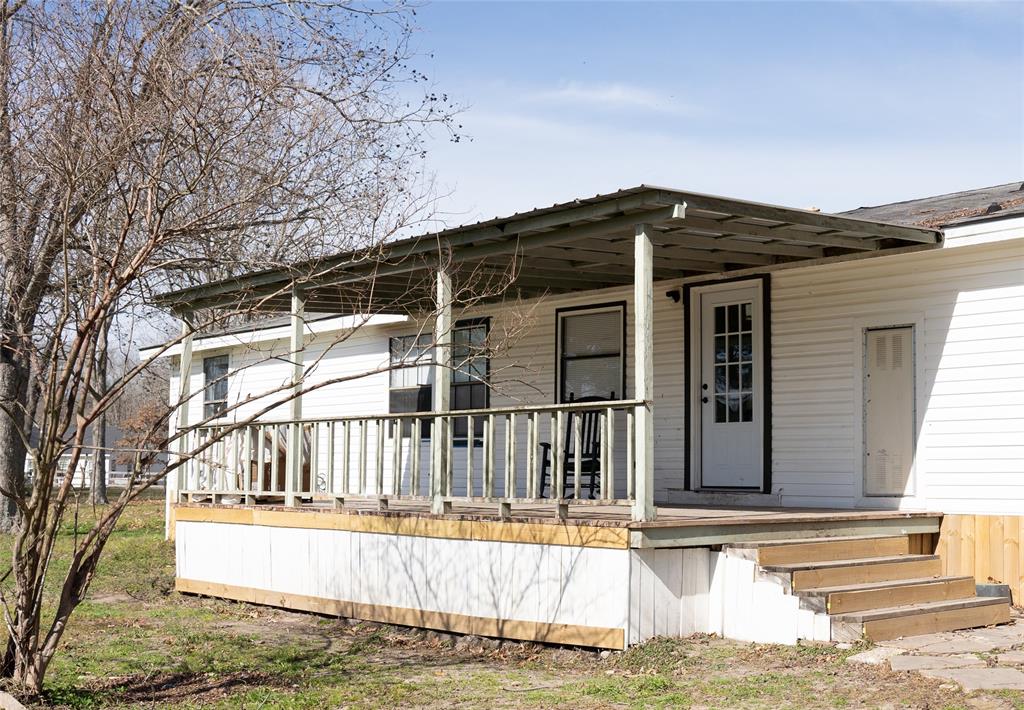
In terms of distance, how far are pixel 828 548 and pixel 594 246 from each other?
3021mm

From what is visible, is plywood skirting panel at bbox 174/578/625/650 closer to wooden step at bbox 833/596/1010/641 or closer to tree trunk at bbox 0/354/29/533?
wooden step at bbox 833/596/1010/641

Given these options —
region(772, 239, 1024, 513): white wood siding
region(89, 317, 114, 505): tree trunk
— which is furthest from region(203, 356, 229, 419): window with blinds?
region(772, 239, 1024, 513): white wood siding

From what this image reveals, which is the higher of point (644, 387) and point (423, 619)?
point (644, 387)

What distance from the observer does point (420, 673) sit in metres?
7.99

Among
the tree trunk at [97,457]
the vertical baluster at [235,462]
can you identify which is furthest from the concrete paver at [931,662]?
the vertical baluster at [235,462]

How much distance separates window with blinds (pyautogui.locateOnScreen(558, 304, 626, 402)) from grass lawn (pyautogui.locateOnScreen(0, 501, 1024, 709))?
3.75 meters

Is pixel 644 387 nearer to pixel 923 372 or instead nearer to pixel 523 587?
pixel 523 587

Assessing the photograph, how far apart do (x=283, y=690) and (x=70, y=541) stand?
422 inches

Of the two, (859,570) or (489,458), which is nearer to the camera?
(859,570)

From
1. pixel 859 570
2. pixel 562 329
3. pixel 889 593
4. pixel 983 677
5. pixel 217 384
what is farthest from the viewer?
pixel 217 384

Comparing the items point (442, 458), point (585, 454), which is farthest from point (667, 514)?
point (585, 454)

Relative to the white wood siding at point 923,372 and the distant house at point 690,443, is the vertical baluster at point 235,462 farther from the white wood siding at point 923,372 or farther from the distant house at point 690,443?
the white wood siding at point 923,372

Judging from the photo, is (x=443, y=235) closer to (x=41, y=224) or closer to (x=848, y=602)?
(x=848, y=602)

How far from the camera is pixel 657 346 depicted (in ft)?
38.8
